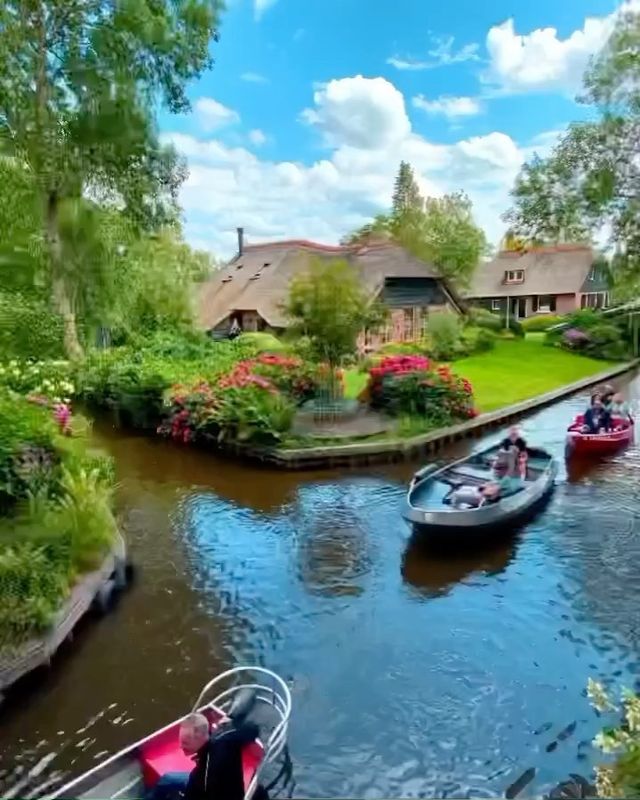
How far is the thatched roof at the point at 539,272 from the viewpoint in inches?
2087

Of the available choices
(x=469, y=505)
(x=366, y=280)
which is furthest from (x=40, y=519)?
(x=366, y=280)

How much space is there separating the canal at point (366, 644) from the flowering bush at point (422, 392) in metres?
5.86

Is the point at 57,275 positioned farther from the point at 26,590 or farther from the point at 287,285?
the point at 287,285

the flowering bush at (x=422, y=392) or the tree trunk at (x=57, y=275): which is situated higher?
the tree trunk at (x=57, y=275)

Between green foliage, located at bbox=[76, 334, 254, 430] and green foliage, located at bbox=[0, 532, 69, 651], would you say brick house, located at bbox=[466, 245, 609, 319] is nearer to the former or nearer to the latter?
green foliage, located at bbox=[76, 334, 254, 430]

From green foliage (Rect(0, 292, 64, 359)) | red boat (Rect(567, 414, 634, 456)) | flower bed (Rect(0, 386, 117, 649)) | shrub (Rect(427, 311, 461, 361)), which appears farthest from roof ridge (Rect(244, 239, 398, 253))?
green foliage (Rect(0, 292, 64, 359))

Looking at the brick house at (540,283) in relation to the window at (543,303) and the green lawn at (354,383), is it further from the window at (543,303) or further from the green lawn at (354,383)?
the green lawn at (354,383)

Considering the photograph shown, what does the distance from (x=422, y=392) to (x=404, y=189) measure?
50.2m

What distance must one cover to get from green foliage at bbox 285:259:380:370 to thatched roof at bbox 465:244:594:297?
117 feet

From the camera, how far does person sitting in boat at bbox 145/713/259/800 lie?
529 cm

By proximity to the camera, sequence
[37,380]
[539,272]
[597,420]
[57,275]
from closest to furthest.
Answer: [57,275], [37,380], [597,420], [539,272]

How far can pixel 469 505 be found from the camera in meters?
12.2

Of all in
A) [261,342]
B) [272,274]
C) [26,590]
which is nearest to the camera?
[26,590]

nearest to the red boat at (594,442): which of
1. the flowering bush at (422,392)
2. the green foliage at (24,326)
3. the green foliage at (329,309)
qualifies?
the flowering bush at (422,392)
